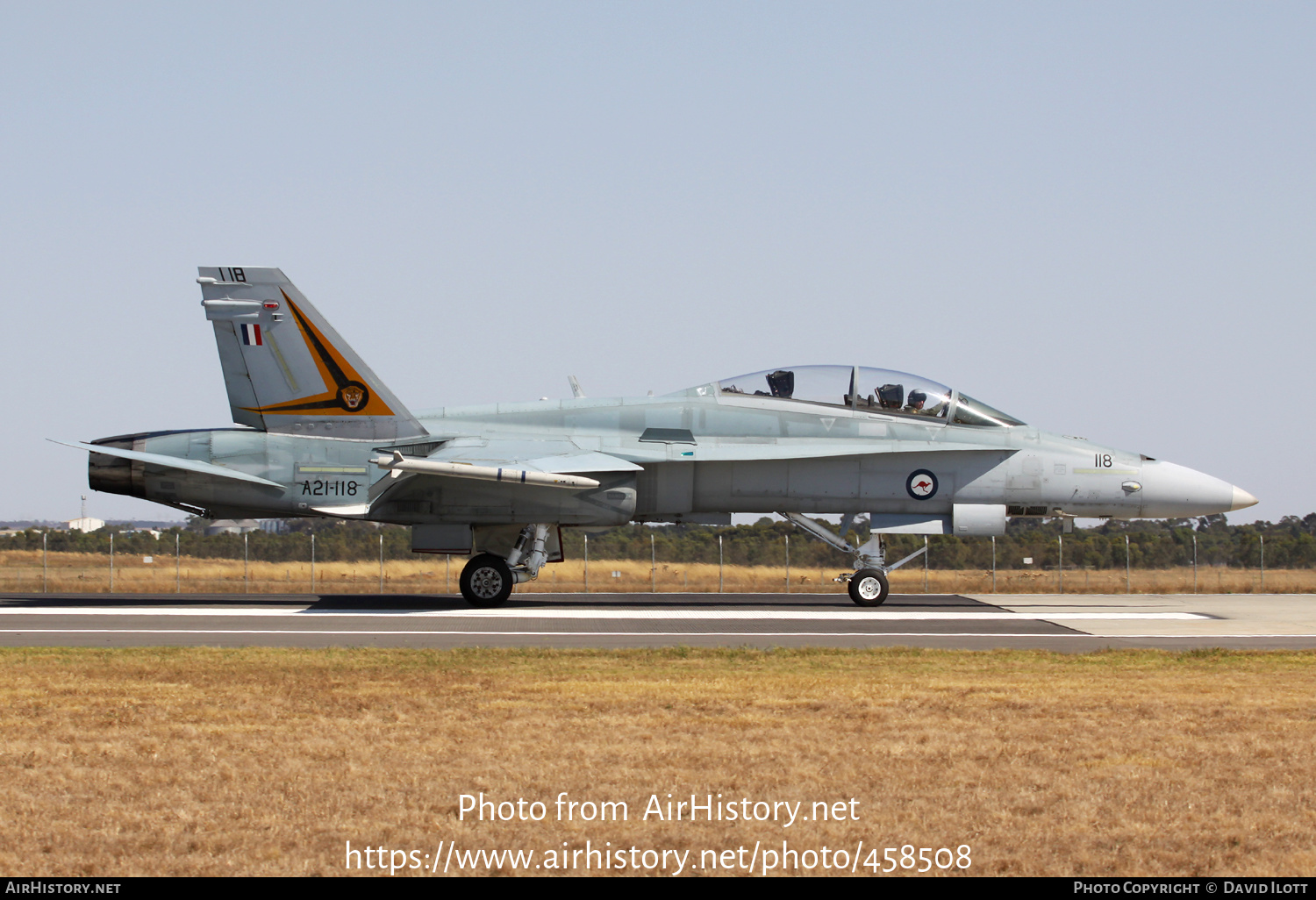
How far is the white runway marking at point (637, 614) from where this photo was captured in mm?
16500

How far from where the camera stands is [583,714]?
319 inches

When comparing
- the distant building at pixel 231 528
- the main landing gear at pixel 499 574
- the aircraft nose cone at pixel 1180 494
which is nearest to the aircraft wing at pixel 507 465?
the main landing gear at pixel 499 574

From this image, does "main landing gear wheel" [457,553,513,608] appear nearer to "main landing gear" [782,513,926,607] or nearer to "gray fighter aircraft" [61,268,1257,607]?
"gray fighter aircraft" [61,268,1257,607]

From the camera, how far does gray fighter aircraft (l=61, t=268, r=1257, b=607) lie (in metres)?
17.9

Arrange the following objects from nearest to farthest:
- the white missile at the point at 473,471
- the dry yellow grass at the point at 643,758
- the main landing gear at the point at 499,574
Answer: the dry yellow grass at the point at 643,758, the white missile at the point at 473,471, the main landing gear at the point at 499,574

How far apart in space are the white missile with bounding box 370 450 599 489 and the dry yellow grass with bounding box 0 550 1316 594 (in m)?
7.09

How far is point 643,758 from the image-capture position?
21.8 feet

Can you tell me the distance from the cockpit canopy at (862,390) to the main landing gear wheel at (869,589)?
267 cm

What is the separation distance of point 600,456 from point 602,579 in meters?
12.0

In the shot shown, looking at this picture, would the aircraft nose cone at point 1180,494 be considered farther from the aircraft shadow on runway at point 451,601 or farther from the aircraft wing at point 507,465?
the aircraft wing at point 507,465

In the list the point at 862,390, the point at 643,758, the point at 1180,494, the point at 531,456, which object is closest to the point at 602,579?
the point at 531,456

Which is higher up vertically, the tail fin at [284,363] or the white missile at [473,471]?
the tail fin at [284,363]

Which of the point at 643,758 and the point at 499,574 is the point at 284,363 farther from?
the point at 643,758

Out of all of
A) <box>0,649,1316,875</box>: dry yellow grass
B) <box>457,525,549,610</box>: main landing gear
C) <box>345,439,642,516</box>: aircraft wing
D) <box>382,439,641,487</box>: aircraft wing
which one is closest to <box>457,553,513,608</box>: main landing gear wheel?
<box>457,525,549,610</box>: main landing gear
